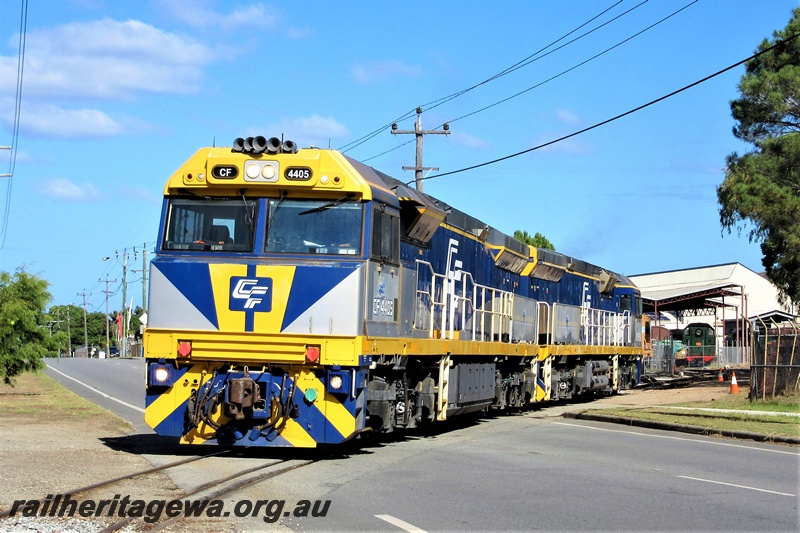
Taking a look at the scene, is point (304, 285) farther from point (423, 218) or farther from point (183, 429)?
point (423, 218)

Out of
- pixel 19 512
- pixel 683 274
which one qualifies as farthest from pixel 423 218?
pixel 683 274

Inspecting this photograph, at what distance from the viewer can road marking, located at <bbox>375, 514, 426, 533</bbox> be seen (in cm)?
841

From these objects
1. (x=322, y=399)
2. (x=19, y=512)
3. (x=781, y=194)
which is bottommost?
(x=19, y=512)

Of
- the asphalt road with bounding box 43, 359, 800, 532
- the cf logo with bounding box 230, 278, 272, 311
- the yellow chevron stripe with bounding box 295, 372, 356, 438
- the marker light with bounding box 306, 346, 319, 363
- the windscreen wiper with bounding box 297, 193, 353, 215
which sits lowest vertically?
the asphalt road with bounding box 43, 359, 800, 532

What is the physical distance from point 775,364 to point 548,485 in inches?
629

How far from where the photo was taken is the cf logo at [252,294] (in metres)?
12.7

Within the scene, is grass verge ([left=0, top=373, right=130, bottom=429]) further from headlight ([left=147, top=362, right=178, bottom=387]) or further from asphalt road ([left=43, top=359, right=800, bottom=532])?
asphalt road ([left=43, top=359, right=800, bottom=532])

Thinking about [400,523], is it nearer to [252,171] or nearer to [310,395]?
[310,395]

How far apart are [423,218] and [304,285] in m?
3.36

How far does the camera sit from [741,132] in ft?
111

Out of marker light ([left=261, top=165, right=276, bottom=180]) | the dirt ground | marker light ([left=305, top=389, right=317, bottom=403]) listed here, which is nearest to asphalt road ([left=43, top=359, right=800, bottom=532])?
marker light ([left=305, top=389, right=317, bottom=403])

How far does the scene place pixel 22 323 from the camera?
25.4m

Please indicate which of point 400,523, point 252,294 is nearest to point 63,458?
point 252,294

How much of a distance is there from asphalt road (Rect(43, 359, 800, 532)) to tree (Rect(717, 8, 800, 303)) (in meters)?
15.2
